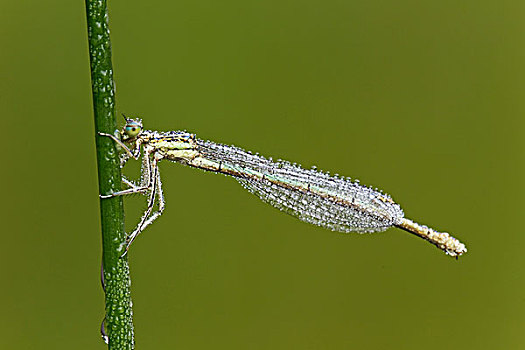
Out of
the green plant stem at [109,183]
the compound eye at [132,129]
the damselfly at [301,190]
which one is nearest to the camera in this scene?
the green plant stem at [109,183]

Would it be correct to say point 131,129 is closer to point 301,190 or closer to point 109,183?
point 109,183

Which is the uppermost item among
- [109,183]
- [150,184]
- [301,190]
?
[301,190]

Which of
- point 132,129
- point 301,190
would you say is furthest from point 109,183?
point 301,190

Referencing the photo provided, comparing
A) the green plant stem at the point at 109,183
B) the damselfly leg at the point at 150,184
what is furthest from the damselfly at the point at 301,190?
the green plant stem at the point at 109,183

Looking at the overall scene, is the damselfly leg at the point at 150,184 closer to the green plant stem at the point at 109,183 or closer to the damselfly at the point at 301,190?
the damselfly at the point at 301,190

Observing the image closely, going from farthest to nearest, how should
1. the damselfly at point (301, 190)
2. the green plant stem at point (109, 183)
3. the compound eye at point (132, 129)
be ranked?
the damselfly at point (301, 190)
the compound eye at point (132, 129)
the green plant stem at point (109, 183)

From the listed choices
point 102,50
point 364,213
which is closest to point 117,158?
point 102,50
